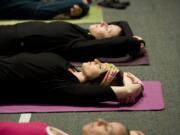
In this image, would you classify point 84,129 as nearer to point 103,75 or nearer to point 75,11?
point 103,75

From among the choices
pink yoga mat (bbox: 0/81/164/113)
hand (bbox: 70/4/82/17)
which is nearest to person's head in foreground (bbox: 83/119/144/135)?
pink yoga mat (bbox: 0/81/164/113)

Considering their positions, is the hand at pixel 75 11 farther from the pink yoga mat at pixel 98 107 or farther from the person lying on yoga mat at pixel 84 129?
the person lying on yoga mat at pixel 84 129

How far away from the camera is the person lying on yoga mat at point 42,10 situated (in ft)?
9.68

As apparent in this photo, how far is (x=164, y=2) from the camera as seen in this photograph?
Answer: 3.38 metres

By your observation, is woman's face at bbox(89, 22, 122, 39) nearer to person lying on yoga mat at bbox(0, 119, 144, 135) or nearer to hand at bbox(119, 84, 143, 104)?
hand at bbox(119, 84, 143, 104)

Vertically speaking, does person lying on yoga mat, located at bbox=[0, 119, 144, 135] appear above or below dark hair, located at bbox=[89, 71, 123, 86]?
above

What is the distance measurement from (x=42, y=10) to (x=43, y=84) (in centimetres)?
112

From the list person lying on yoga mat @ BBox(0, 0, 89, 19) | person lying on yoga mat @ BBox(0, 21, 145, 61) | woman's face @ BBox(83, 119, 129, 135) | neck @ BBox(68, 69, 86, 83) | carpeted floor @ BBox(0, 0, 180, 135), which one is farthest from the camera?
person lying on yoga mat @ BBox(0, 0, 89, 19)

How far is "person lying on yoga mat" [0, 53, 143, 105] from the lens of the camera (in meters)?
1.98

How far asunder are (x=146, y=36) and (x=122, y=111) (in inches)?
37.1

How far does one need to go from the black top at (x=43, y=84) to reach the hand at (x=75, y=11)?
0.98 meters

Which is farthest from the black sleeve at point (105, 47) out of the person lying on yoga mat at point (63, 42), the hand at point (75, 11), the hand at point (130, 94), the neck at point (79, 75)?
the hand at point (75, 11)

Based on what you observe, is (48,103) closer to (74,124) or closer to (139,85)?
(74,124)

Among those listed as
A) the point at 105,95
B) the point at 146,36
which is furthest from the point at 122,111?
the point at 146,36
